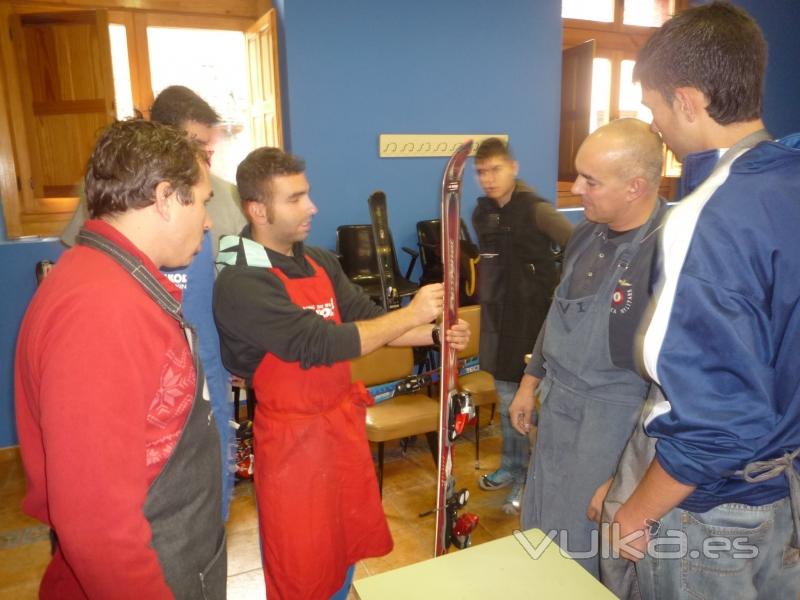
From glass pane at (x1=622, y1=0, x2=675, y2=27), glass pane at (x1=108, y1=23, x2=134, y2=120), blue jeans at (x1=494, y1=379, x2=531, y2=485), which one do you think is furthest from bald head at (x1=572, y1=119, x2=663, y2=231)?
glass pane at (x1=622, y1=0, x2=675, y2=27)

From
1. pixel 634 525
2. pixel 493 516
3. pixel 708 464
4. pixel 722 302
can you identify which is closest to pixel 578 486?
pixel 634 525

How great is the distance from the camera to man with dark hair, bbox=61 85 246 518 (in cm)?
154

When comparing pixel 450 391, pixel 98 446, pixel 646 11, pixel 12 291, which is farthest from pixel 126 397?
pixel 646 11

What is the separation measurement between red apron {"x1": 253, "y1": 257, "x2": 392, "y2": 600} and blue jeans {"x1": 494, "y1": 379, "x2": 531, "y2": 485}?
4.02 ft

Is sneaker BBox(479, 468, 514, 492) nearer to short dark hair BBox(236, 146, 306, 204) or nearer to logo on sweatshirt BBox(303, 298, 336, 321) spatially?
logo on sweatshirt BBox(303, 298, 336, 321)

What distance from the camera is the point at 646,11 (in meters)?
5.34

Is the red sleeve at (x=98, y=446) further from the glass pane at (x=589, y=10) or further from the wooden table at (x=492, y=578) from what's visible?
the glass pane at (x=589, y=10)

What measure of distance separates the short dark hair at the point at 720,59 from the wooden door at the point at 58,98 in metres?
3.30

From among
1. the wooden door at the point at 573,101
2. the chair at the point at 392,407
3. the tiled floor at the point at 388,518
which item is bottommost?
the tiled floor at the point at 388,518

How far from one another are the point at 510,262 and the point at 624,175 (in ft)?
3.74

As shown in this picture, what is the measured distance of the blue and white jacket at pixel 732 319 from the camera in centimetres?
82

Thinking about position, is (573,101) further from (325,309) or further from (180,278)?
(180,278)

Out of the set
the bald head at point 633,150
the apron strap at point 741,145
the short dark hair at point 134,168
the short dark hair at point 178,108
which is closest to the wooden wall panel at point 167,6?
the short dark hair at point 178,108

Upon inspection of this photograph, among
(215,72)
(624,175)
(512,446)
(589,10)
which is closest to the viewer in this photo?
(624,175)
